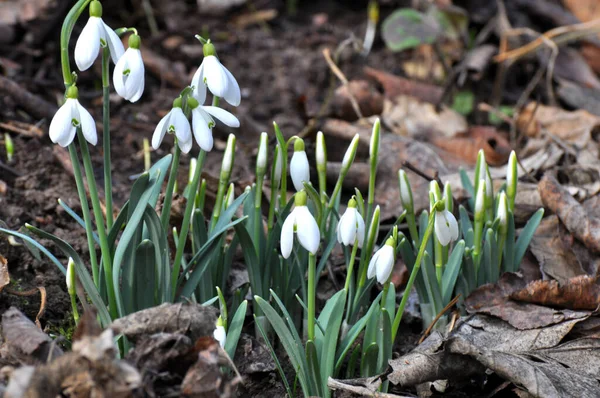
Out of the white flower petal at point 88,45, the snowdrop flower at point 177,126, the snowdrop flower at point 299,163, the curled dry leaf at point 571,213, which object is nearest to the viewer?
the white flower petal at point 88,45

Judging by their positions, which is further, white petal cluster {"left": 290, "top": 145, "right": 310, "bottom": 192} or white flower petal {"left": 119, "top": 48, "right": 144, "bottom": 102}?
white petal cluster {"left": 290, "top": 145, "right": 310, "bottom": 192}

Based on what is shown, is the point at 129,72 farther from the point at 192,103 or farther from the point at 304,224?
the point at 304,224

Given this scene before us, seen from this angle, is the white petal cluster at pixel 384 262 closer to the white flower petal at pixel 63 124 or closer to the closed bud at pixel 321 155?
the closed bud at pixel 321 155

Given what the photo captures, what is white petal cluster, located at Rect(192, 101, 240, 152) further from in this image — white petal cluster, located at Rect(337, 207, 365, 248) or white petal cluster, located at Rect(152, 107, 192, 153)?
white petal cluster, located at Rect(337, 207, 365, 248)

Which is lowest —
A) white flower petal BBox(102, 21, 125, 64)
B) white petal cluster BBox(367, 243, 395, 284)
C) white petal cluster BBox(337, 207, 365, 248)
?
white petal cluster BBox(367, 243, 395, 284)

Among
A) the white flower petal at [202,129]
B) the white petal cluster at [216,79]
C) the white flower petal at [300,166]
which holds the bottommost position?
the white flower petal at [300,166]

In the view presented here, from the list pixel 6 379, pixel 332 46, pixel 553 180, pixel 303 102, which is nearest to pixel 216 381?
pixel 6 379

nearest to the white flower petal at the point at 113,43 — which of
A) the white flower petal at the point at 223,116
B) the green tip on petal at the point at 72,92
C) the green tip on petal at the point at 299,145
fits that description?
the green tip on petal at the point at 72,92

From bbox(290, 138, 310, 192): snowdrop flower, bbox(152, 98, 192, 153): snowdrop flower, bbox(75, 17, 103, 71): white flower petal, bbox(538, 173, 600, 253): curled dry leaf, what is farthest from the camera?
bbox(538, 173, 600, 253): curled dry leaf

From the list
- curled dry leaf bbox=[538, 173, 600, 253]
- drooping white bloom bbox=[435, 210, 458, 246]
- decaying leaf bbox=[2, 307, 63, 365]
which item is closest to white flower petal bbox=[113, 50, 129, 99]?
decaying leaf bbox=[2, 307, 63, 365]
